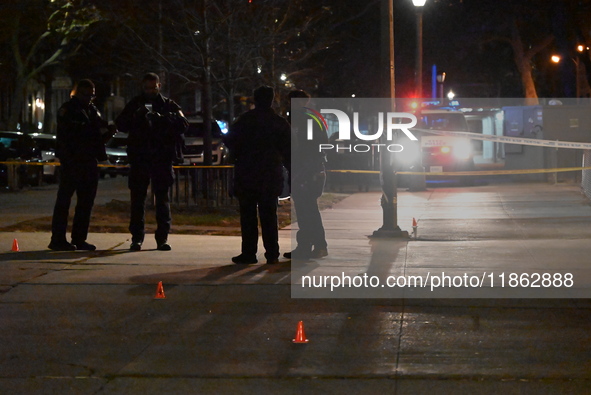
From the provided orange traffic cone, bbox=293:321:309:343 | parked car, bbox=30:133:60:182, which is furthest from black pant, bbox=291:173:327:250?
parked car, bbox=30:133:60:182

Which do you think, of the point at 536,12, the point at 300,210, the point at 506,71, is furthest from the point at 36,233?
the point at 506,71

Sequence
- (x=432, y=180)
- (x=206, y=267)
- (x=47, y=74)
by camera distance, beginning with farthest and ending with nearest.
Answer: (x=47, y=74)
(x=432, y=180)
(x=206, y=267)

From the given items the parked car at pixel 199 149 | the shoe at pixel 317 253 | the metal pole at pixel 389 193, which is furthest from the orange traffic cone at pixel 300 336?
the parked car at pixel 199 149

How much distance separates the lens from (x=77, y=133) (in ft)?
35.0

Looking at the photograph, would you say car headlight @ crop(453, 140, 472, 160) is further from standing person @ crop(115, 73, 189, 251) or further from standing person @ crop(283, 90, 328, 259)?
standing person @ crop(115, 73, 189, 251)

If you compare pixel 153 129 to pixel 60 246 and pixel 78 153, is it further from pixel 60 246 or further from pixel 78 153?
pixel 60 246

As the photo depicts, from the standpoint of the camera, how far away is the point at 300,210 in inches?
407

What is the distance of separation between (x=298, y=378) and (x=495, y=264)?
187 inches

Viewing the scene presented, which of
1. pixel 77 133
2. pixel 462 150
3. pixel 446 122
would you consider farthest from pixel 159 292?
pixel 446 122

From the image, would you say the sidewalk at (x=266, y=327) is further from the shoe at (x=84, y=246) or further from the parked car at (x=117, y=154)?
the parked car at (x=117, y=154)

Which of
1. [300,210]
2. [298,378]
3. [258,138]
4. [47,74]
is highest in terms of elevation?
[47,74]

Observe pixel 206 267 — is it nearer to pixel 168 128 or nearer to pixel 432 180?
pixel 168 128

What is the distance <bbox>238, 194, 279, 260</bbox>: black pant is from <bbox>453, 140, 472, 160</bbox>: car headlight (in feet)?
52.0

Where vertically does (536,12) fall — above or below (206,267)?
above
